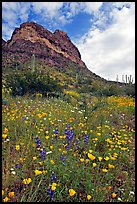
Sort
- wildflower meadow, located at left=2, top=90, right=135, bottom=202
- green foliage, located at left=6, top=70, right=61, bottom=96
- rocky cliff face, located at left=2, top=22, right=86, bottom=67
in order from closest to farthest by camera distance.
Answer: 1. wildflower meadow, located at left=2, top=90, right=135, bottom=202
2. green foliage, located at left=6, top=70, right=61, bottom=96
3. rocky cliff face, located at left=2, top=22, right=86, bottom=67

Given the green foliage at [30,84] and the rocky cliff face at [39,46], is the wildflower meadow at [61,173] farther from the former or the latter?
the rocky cliff face at [39,46]

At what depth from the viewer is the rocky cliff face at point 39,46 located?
132 ft

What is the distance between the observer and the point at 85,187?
214cm

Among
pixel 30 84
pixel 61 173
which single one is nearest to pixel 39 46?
pixel 30 84

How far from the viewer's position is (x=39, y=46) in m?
45.5

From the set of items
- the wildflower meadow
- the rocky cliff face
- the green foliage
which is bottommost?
the wildflower meadow

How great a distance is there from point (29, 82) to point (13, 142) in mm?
4700

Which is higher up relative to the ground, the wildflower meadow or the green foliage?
the green foliage

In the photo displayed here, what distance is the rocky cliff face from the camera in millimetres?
40375

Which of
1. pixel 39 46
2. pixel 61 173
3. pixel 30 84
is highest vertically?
pixel 39 46

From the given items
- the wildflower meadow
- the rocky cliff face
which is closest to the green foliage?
the wildflower meadow

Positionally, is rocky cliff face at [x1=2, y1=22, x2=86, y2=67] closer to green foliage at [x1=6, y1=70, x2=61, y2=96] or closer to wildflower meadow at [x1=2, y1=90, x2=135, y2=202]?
green foliage at [x1=6, y1=70, x2=61, y2=96]

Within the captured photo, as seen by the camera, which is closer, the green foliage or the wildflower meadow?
the wildflower meadow

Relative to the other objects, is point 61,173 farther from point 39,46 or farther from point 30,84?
point 39,46
